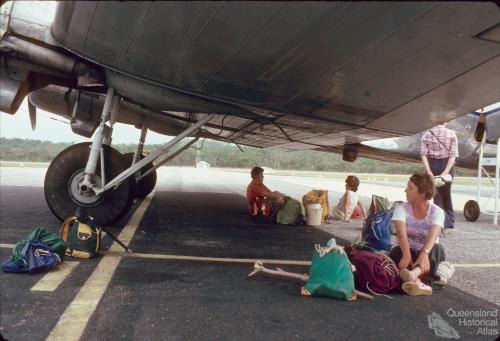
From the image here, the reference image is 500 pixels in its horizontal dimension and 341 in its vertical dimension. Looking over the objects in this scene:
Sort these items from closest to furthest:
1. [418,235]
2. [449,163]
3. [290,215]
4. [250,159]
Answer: [418,235]
[449,163]
[290,215]
[250,159]

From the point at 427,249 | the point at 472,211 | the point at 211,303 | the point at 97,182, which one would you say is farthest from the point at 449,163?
the point at 97,182

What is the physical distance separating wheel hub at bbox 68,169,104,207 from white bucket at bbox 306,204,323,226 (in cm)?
364

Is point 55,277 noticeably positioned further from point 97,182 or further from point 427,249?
point 427,249

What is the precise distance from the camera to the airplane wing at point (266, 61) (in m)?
2.09

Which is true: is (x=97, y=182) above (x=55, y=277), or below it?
above

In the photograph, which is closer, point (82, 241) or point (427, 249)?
point (427, 249)

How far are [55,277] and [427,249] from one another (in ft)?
10.1

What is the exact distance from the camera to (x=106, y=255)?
4016 mm

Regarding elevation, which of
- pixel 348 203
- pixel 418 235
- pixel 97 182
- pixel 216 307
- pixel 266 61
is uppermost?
pixel 266 61

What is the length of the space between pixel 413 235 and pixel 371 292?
0.80 metres

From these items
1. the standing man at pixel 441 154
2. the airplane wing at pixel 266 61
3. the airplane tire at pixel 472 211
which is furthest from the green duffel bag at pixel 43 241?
the airplane tire at pixel 472 211

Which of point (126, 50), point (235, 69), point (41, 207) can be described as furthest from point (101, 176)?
point (41, 207)

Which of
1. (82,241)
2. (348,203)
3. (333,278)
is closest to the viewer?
(333,278)

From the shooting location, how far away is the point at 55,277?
10.3 feet
